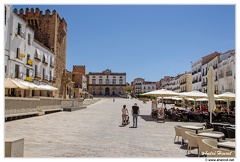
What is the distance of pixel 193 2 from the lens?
4734mm

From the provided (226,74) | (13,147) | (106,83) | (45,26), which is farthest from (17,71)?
(106,83)

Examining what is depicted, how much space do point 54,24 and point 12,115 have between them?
2656 cm

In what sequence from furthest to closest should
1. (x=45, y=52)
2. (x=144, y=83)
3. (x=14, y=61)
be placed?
(x=144, y=83) < (x=45, y=52) < (x=14, y=61)

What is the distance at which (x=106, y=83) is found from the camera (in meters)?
109

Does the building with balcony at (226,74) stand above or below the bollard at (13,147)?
above

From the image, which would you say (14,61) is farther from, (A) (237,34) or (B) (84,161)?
(A) (237,34)

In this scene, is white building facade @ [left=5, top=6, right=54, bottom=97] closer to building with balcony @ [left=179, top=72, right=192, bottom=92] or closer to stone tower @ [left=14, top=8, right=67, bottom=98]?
stone tower @ [left=14, top=8, right=67, bottom=98]

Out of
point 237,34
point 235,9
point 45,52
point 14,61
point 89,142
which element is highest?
point 45,52

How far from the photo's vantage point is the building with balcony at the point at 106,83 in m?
107

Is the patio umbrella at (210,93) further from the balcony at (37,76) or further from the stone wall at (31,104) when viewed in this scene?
the balcony at (37,76)

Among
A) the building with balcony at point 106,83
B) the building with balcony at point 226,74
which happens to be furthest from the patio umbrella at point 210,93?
the building with balcony at point 106,83

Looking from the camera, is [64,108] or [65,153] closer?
[65,153]

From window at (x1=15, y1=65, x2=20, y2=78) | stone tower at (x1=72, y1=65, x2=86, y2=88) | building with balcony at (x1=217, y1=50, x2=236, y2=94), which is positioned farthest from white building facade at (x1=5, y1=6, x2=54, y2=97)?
stone tower at (x1=72, y1=65, x2=86, y2=88)

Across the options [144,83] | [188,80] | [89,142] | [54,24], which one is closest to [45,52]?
[54,24]
